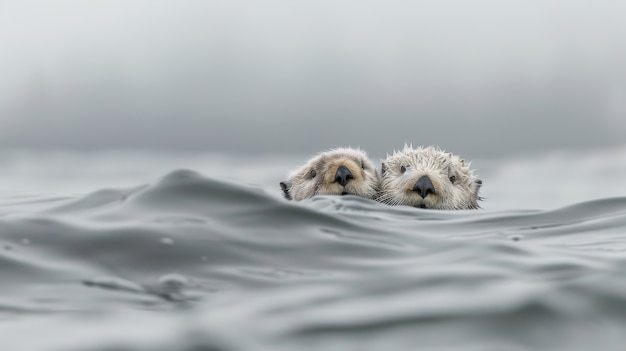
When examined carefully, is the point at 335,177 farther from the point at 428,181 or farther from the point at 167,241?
the point at 167,241

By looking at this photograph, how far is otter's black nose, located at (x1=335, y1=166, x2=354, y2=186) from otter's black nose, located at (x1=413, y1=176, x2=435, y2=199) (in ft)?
2.46

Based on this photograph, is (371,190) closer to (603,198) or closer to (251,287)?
(603,198)

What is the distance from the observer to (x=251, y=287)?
399 cm

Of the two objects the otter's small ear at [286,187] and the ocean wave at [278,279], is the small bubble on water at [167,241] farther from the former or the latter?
the otter's small ear at [286,187]

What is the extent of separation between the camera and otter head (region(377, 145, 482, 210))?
28.3 ft

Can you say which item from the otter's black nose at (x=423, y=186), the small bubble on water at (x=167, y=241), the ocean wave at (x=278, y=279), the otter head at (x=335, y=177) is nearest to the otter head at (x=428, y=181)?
the otter's black nose at (x=423, y=186)

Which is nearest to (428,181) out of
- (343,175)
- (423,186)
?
(423,186)

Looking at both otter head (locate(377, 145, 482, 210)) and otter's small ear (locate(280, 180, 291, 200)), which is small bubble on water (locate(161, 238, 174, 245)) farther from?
otter's small ear (locate(280, 180, 291, 200))

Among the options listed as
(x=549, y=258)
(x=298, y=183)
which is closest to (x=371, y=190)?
(x=298, y=183)

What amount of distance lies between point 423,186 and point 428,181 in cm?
→ 9

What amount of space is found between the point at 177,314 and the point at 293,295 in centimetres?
60

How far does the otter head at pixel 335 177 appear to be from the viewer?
8.77 metres

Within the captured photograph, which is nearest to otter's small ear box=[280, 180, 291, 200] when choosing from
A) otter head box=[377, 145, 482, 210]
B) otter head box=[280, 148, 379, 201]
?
otter head box=[280, 148, 379, 201]

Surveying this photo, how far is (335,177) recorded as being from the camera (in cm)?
877
